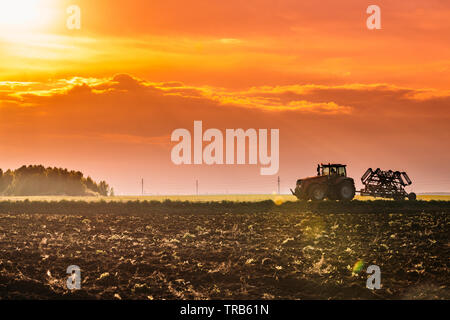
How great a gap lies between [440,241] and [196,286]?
38.1 feet

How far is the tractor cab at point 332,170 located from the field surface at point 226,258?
9387mm

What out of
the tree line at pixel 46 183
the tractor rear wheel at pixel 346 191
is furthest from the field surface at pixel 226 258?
the tree line at pixel 46 183

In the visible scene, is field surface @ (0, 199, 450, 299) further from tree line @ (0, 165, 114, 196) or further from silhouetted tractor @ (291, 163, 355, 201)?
tree line @ (0, 165, 114, 196)

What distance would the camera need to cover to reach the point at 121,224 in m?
30.3

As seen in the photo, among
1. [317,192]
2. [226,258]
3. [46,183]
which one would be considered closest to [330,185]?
[317,192]

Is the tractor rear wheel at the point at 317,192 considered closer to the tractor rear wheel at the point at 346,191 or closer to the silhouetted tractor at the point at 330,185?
the silhouetted tractor at the point at 330,185

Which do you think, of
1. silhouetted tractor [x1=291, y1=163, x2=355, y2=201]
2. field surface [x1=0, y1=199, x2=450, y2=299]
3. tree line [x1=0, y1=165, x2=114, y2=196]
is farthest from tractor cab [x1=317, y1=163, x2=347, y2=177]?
tree line [x1=0, y1=165, x2=114, y2=196]

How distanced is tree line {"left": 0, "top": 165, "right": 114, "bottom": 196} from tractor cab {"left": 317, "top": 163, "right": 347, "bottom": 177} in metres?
70.7

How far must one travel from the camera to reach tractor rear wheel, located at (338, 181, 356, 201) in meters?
40.8

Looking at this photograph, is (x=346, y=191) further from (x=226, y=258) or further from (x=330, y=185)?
(x=226, y=258)

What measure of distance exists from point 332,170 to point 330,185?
117 cm

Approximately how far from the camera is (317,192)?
1601 inches

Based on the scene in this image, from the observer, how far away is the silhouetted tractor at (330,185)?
40.7m
